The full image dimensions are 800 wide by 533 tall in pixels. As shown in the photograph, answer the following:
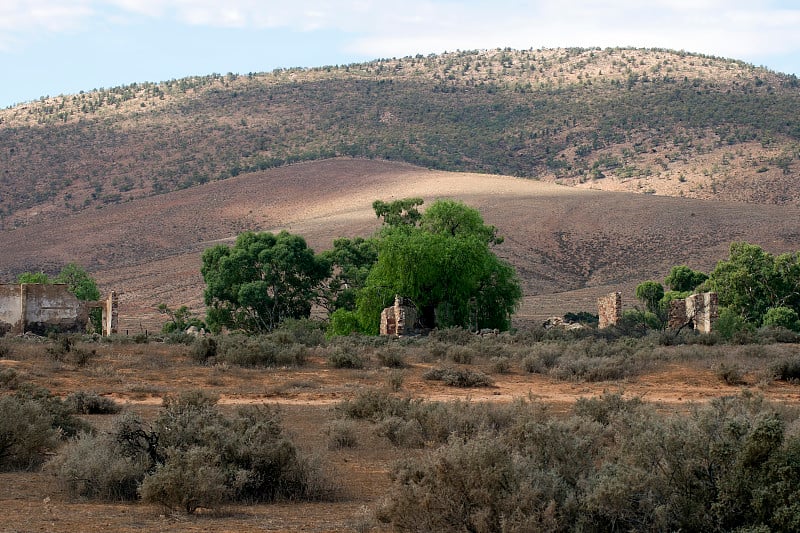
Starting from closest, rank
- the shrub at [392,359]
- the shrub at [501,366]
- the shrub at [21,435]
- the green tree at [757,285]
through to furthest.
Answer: the shrub at [21,435] < the shrub at [501,366] < the shrub at [392,359] < the green tree at [757,285]

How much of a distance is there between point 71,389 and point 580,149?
89385 mm

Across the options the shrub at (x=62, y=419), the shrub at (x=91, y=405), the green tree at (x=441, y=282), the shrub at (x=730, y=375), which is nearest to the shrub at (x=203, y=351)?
the shrub at (x=91, y=405)

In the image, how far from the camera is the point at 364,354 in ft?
101

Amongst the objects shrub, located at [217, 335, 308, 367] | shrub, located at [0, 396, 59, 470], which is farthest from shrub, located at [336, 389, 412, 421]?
shrub, located at [217, 335, 308, 367]

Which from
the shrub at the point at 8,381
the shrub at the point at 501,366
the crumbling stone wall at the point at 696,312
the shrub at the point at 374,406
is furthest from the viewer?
the crumbling stone wall at the point at 696,312

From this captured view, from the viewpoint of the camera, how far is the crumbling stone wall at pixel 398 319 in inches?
1566

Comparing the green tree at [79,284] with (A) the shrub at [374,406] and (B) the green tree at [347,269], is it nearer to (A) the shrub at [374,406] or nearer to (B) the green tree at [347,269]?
(B) the green tree at [347,269]

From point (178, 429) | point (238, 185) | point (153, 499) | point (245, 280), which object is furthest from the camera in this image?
point (238, 185)

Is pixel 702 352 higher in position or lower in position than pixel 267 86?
lower

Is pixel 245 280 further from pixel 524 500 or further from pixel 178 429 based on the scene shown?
pixel 524 500

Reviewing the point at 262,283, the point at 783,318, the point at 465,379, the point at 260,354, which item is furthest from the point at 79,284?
the point at 465,379

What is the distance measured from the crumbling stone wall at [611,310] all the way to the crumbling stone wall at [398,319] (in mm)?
7432

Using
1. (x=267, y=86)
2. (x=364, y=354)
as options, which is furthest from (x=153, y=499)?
(x=267, y=86)

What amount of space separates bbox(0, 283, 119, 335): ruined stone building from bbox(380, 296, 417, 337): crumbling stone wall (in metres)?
11.5
